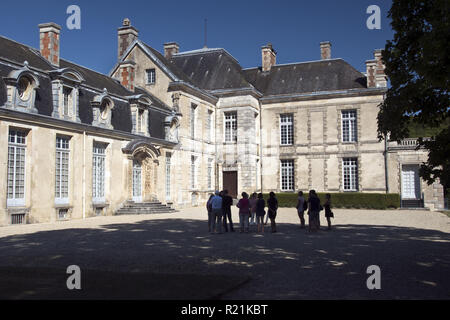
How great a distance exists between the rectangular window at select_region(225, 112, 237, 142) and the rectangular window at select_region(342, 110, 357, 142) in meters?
6.58

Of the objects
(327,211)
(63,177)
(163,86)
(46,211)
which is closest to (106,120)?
(63,177)

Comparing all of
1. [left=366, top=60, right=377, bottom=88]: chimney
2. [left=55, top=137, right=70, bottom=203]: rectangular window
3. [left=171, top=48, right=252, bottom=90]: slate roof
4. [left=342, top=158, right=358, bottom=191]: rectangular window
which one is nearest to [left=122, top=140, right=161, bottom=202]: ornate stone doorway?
[left=55, top=137, right=70, bottom=203]: rectangular window

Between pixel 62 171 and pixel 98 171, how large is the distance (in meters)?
2.08

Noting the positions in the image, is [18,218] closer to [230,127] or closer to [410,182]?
[230,127]

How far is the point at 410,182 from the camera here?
86.0ft

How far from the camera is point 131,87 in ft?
78.8

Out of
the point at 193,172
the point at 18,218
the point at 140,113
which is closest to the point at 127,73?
the point at 140,113

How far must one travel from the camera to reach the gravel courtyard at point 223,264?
5.36 meters

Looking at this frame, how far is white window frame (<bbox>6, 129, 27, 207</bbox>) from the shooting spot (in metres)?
14.7

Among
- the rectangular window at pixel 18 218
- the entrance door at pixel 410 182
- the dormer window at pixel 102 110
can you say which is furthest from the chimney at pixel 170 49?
the rectangular window at pixel 18 218

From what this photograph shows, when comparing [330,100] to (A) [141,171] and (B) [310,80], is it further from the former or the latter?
(A) [141,171]

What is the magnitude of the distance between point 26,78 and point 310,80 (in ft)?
61.4

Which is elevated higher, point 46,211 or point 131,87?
point 131,87
